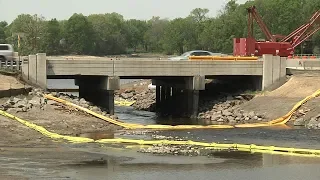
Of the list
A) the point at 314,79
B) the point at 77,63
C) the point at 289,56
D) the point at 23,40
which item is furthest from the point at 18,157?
the point at 23,40

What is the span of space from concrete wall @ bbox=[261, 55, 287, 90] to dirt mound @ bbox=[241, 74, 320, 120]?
55.0 inches

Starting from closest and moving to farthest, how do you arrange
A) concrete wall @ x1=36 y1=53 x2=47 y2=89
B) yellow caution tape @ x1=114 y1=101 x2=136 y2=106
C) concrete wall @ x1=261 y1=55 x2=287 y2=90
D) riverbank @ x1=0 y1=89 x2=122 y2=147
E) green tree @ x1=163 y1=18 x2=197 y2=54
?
riverbank @ x1=0 y1=89 x2=122 y2=147, concrete wall @ x1=36 y1=53 x2=47 y2=89, concrete wall @ x1=261 y1=55 x2=287 y2=90, yellow caution tape @ x1=114 y1=101 x2=136 y2=106, green tree @ x1=163 y1=18 x2=197 y2=54

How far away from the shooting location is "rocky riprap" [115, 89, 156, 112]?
7200 cm

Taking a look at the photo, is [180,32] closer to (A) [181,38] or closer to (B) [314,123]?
(A) [181,38]

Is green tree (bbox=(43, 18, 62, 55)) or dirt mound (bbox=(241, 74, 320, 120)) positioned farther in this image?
green tree (bbox=(43, 18, 62, 55))

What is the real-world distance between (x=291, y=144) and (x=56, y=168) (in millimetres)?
15096

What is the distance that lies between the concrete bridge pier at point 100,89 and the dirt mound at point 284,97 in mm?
10805

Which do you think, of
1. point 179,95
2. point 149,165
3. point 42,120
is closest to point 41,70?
point 42,120

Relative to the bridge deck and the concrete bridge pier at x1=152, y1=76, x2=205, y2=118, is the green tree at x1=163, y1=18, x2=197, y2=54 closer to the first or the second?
the concrete bridge pier at x1=152, y1=76, x2=205, y2=118

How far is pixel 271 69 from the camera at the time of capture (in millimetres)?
58688

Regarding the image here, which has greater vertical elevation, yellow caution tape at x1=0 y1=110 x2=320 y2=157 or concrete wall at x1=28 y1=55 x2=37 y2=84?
concrete wall at x1=28 y1=55 x2=37 y2=84

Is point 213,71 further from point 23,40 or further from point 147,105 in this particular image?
point 23,40

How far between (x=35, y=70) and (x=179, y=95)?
16.3 metres

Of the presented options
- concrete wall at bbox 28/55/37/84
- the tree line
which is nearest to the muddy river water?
concrete wall at bbox 28/55/37/84
